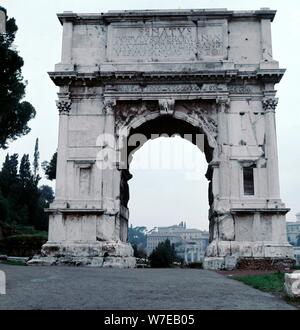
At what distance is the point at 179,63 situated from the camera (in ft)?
60.3

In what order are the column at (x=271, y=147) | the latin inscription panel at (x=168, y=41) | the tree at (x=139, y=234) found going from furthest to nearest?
the tree at (x=139, y=234), the latin inscription panel at (x=168, y=41), the column at (x=271, y=147)

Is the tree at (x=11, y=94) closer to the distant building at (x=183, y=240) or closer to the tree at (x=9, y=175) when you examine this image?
the tree at (x=9, y=175)

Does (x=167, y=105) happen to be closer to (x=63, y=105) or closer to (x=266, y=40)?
(x=63, y=105)

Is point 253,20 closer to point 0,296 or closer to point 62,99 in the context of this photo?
point 62,99

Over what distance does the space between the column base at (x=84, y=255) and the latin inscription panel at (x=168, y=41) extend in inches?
268

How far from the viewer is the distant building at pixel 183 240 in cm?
10619

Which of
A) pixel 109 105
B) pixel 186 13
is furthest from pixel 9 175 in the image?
pixel 186 13

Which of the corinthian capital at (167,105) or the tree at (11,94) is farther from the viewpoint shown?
the tree at (11,94)

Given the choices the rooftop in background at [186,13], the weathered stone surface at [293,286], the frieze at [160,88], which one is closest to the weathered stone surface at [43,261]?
the frieze at [160,88]

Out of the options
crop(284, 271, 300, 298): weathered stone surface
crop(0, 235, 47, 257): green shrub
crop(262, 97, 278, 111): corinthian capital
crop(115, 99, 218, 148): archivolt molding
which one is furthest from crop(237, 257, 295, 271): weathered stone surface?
crop(0, 235, 47, 257): green shrub

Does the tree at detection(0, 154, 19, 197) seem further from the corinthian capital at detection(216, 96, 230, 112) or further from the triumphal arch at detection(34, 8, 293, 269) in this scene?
the corinthian capital at detection(216, 96, 230, 112)

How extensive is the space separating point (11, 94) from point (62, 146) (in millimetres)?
12368

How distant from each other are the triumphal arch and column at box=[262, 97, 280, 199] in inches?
1.4
